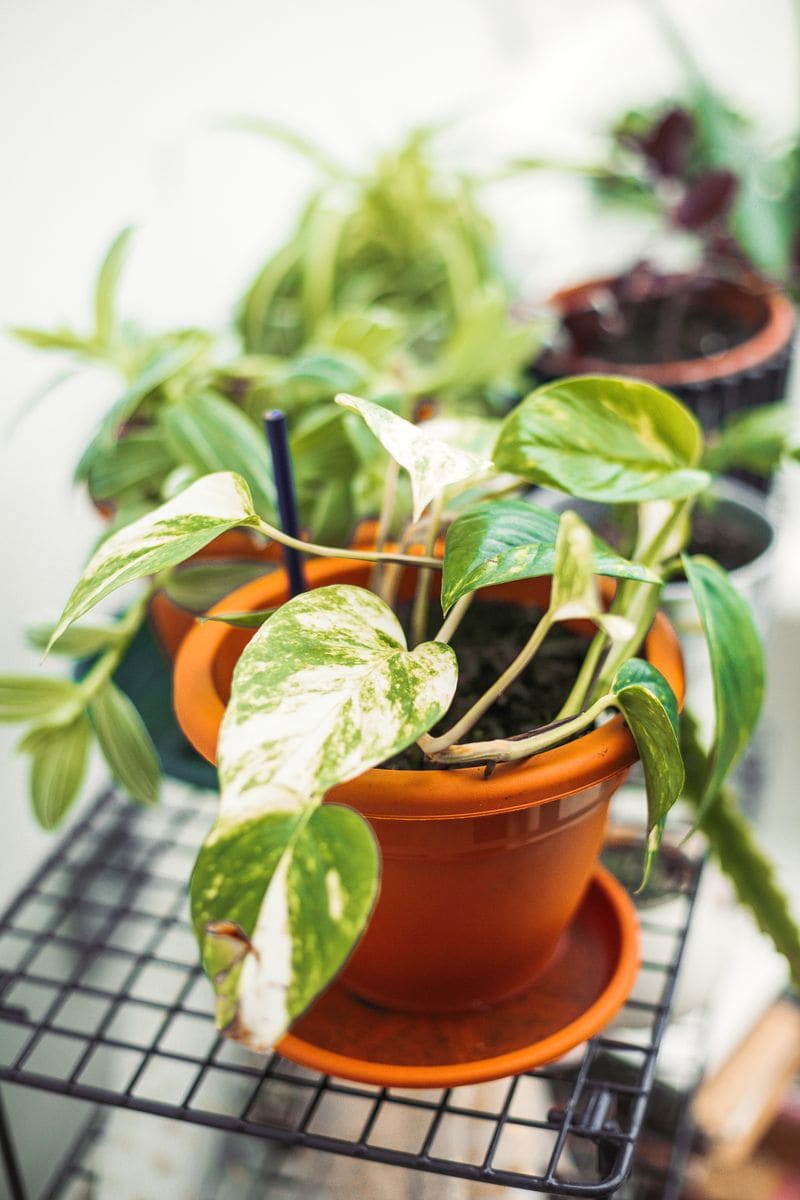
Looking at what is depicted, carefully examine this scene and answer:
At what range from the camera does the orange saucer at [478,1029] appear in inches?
18.4

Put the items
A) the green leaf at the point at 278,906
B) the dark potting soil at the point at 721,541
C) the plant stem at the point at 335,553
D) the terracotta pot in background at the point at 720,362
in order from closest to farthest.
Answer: the green leaf at the point at 278,906 → the plant stem at the point at 335,553 → the dark potting soil at the point at 721,541 → the terracotta pot in background at the point at 720,362

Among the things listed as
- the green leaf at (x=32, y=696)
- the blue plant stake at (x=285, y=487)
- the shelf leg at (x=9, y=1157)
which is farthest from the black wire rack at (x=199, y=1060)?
the blue plant stake at (x=285, y=487)

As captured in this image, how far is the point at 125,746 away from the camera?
569 millimetres

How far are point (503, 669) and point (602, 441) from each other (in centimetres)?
13

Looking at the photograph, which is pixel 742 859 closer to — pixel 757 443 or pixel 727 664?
pixel 727 664

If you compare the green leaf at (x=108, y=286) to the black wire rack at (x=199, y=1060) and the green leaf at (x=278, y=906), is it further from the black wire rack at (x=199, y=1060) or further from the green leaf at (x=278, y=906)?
the green leaf at (x=278, y=906)

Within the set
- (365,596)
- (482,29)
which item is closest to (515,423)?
(365,596)

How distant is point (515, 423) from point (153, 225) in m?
0.61

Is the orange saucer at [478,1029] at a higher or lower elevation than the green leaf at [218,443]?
lower

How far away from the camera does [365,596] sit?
41 centimetres

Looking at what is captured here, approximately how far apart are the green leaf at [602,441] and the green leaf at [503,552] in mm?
18

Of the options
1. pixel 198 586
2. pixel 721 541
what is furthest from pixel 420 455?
pixel 721 541

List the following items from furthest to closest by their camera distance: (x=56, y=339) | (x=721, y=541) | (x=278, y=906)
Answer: (x=721, y=541)
(x=56, y=339)
(x=278, y=906)

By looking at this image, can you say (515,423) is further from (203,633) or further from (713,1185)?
(713,1185)
